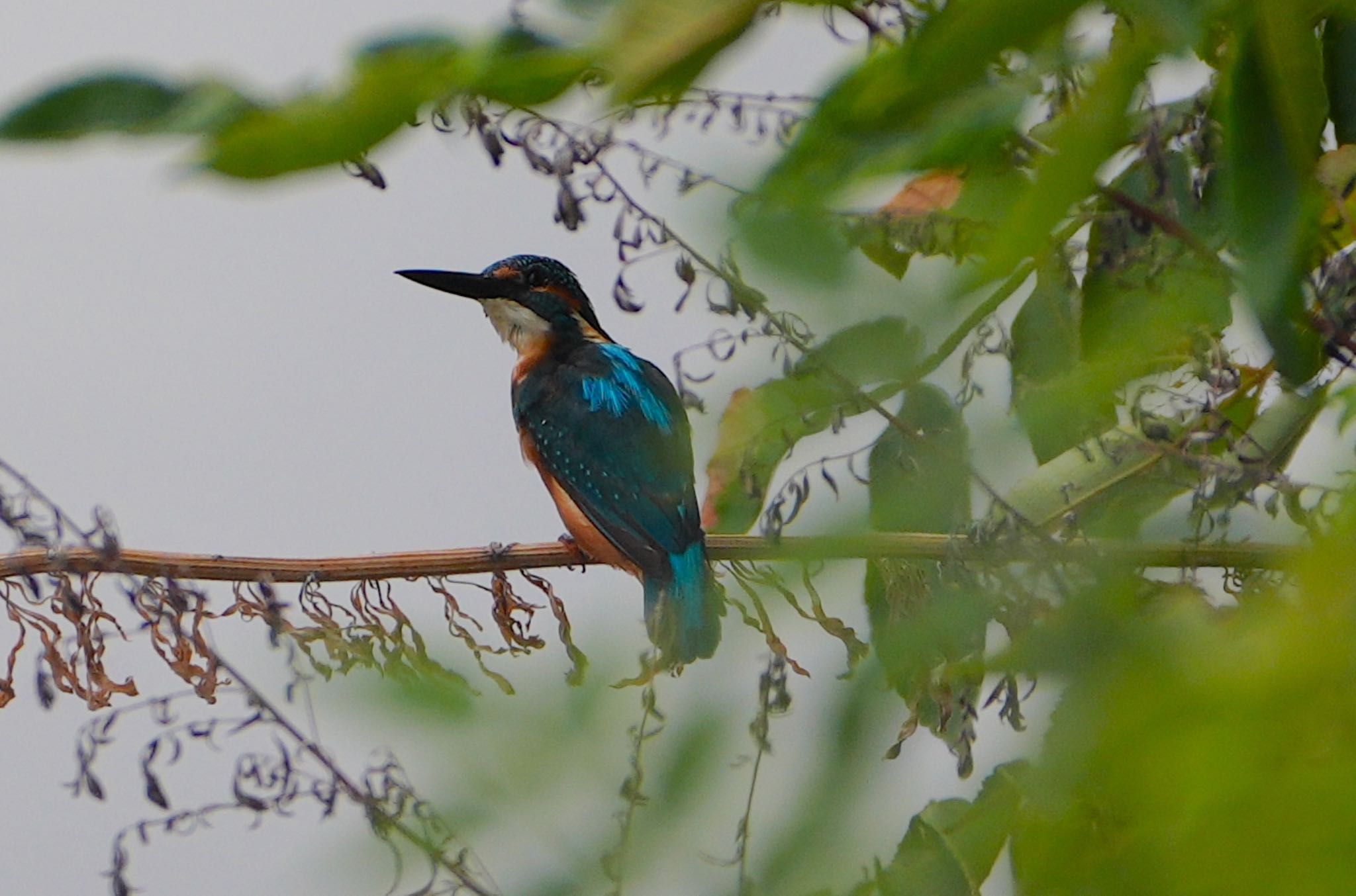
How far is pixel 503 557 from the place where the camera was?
1638 millimetres

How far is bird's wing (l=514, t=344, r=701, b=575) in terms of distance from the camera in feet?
7.56

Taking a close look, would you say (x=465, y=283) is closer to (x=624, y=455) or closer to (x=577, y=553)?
(x=624, y=455)

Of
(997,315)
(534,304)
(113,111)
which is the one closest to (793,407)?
(997,315)

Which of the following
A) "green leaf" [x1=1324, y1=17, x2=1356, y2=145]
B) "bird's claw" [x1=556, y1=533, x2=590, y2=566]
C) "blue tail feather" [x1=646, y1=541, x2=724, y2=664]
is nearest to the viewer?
"green leaf" [x1=1324, y1=17, x2=1356, y2=145]

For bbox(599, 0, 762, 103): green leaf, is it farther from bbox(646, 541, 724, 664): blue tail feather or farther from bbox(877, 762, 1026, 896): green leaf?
bbox(646, 541, 724, 664): blue tail feather

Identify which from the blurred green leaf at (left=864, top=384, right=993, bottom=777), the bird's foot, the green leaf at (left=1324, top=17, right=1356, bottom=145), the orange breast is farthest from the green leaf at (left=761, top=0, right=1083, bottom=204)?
the orange breast

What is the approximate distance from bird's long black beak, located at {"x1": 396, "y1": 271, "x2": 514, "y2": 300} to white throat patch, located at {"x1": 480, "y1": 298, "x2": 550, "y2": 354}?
0.08 m

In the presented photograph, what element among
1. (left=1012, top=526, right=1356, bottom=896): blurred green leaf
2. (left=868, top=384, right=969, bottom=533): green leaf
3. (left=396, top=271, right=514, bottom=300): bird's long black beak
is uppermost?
(left=396, top=271, right=514, bottom=300): bird's long black beak

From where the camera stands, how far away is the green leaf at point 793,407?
0.44m

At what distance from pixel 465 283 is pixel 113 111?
7.45ft

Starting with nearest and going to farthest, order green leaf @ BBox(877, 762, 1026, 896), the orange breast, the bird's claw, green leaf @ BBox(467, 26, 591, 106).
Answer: green leaf @ BBox(467, 26, 591, 106) → green leaf @ BBox(877, 762, 1026, 896) → the bird's claw → the orange breast

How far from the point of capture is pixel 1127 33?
414 millimetres

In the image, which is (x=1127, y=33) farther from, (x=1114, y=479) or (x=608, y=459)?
(x=608, y=459)

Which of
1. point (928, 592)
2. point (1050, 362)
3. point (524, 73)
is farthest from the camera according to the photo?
point (1050, 362)
